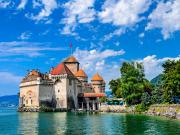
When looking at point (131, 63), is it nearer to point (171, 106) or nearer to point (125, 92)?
point (125, 92)

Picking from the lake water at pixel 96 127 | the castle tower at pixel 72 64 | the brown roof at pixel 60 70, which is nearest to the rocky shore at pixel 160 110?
the lake water at pixel 96 127

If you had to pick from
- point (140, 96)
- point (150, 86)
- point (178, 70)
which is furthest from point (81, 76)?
point (178, 70)

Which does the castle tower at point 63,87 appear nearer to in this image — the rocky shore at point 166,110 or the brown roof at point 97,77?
the brown roof at point 97,77

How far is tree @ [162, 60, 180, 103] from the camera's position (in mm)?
63213

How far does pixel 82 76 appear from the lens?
116 m

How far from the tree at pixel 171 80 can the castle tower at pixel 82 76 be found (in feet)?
153

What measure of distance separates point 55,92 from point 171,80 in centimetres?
4273

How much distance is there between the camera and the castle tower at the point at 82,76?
115125 millimetres

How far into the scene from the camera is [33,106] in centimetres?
9925

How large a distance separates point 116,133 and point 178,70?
28931 mm

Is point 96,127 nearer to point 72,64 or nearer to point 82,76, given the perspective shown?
point 82,76

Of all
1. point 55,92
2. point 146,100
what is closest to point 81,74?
point 55,92

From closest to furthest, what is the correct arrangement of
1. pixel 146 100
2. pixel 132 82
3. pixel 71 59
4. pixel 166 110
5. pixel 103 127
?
pixel 103 127, pixel 166 110, pixel 146 100, pixel 132 82, pixel 71 59

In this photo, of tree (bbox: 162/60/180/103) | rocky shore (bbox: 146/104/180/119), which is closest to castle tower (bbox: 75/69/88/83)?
rocky shore (bbox: 146/104/180/119)
